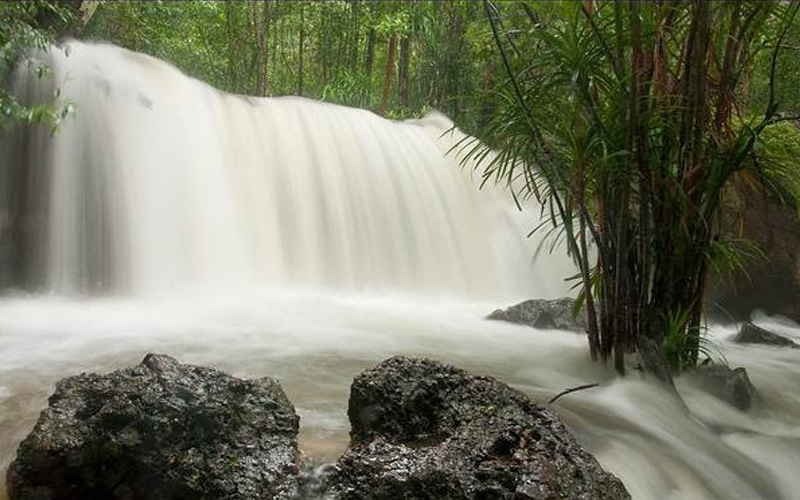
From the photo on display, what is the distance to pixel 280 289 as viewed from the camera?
20.0ft

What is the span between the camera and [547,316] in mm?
4793

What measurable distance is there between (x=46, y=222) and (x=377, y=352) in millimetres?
3042

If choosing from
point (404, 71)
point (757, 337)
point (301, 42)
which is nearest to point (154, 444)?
point (757, 337)

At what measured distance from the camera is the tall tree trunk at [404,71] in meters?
12.5

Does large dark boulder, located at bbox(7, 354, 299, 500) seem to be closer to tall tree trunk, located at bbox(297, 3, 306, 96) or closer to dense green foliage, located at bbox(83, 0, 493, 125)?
dense green foliage, located at bbox(83, 0, 493, 125)

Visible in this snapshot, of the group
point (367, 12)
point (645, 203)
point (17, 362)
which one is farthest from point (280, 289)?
point (367, 12)

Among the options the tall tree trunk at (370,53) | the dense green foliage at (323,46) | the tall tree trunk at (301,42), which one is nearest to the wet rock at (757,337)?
the dense green foliage at (323,46)

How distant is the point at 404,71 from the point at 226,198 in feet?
22.6

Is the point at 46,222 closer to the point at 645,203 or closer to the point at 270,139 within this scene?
the point at 270,139

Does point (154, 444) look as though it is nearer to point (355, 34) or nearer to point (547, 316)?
point (547, 316)

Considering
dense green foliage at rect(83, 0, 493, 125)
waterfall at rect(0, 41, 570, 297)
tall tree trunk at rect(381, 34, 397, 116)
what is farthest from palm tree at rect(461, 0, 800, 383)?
tall tree trunk at rect(381, 34, 397, 116)

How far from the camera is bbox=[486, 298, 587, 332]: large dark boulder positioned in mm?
4707

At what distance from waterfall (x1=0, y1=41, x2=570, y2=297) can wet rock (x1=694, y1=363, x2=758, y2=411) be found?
10.9 feet

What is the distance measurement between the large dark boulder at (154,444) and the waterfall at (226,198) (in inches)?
131
